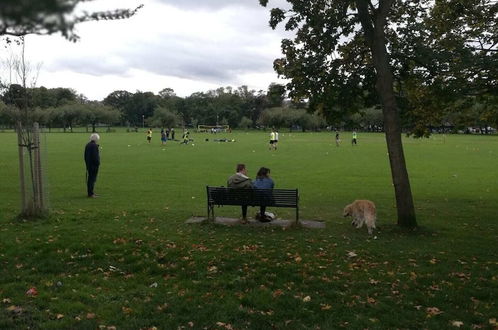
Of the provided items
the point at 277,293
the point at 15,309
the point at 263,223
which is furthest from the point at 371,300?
the point at 263,223

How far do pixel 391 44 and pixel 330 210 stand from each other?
454cm

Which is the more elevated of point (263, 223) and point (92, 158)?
point (92, 158)

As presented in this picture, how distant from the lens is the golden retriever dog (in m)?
9.63

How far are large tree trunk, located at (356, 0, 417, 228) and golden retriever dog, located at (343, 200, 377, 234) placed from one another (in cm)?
77

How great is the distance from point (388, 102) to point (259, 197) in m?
3.38

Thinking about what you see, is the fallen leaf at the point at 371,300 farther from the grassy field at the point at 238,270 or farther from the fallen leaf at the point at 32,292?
the fallen leaf at the point at 32,292

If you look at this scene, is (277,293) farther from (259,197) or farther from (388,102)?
(388,102)

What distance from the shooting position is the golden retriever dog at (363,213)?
9633 mm

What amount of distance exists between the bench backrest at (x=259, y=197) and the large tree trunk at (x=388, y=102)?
7.38ft

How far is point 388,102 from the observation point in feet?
32.8

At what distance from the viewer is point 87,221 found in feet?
33.6

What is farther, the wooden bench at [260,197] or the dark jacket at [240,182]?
the dark jacket at [240,182]

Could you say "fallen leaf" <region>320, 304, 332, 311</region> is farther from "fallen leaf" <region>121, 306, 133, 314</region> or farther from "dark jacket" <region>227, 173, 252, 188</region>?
"dark jacket" <region>227, 173, 252, 188</region>

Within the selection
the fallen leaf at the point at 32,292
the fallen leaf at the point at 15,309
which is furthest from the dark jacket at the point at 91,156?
the fallen leaf at the point at 15,309
